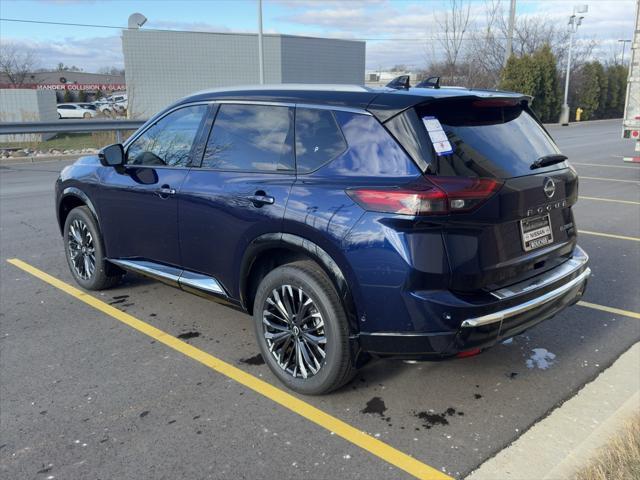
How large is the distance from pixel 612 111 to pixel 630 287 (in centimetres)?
4403

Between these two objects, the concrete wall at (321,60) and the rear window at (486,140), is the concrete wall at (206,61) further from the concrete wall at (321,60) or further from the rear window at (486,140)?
the rear window at (486,140)

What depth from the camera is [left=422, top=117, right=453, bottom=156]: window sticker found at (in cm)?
311

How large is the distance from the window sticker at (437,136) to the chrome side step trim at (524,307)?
88 centimetres

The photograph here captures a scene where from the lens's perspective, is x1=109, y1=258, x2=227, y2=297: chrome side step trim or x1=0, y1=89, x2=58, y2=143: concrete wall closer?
x1=109, y1=258, x2=227, y2=297: chrome side step trim

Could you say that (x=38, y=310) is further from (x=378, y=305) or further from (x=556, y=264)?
(x=556, y=264)

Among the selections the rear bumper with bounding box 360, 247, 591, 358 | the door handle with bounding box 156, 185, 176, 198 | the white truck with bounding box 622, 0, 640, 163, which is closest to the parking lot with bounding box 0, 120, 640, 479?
the rear bumper with bounding box 360, 247, 591, 358

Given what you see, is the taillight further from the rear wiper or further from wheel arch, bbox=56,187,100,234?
wheel arch, bbox=56,187,100,234

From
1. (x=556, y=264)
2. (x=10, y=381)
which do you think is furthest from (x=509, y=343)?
(x=10, y=381)

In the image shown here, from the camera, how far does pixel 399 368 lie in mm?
3969

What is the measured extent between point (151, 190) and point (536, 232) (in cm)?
275

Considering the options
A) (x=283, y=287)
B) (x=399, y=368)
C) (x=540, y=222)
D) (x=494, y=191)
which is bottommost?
(x=399, y=368)

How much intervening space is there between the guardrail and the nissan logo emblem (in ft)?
53.6

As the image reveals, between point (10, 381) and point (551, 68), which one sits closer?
point (10, 381)

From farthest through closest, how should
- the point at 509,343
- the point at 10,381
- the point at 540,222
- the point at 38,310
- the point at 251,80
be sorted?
the point at 251,80
the point at 38,310
the point at 509,343
the point at 10,381
the point at 540,222
